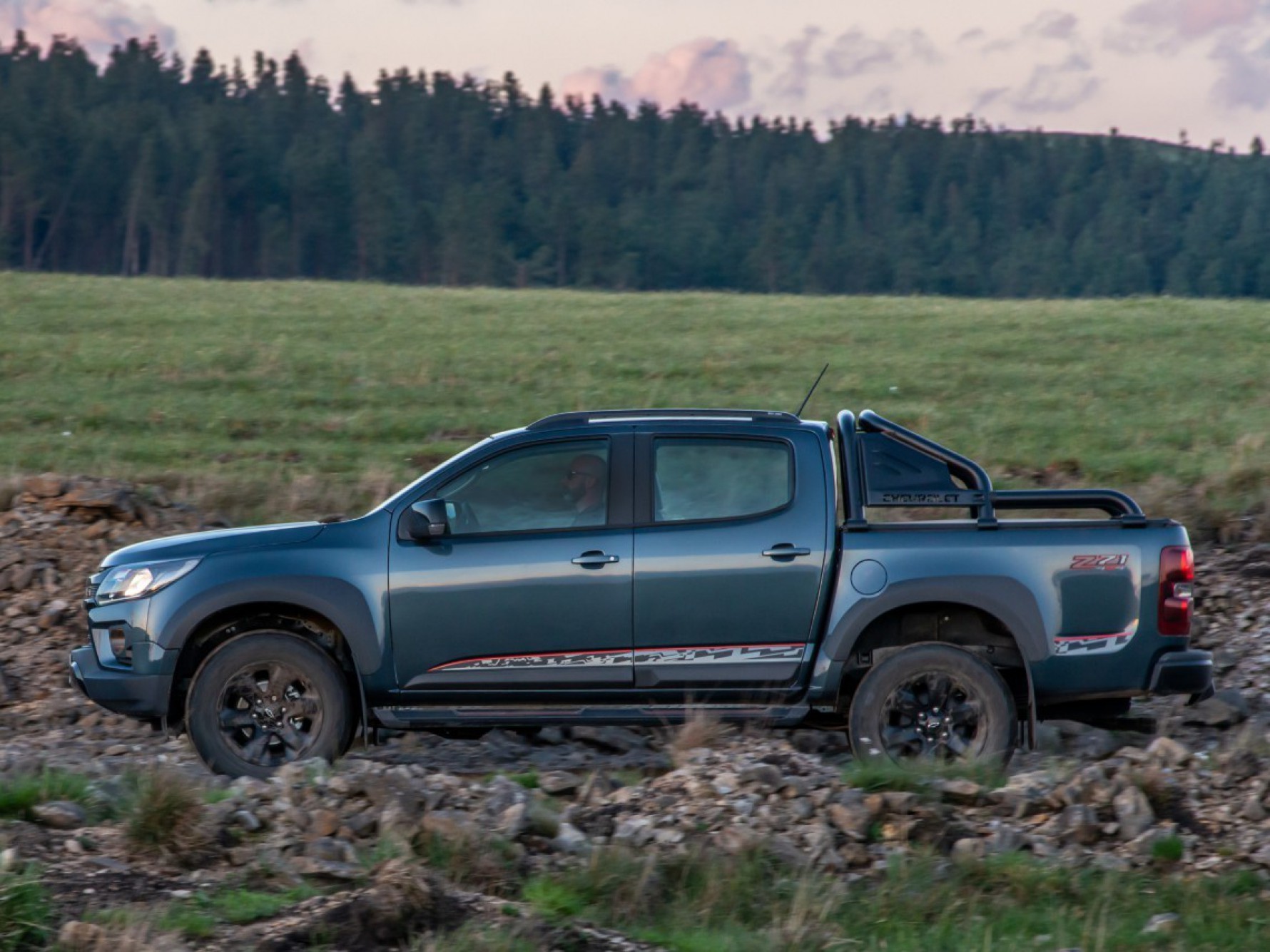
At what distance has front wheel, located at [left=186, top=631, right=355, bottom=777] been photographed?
7.29 metres

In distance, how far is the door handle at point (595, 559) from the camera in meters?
7.26

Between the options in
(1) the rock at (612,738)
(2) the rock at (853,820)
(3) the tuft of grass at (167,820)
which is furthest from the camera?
(1) the rock at (612,738)

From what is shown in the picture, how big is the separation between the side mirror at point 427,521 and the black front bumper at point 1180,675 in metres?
3.32

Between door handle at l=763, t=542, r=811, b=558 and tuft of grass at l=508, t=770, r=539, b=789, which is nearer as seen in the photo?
tuft of grass at l=508, t=770, r=539, b=789

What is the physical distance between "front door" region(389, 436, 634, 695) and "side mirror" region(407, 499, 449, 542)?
8 cm

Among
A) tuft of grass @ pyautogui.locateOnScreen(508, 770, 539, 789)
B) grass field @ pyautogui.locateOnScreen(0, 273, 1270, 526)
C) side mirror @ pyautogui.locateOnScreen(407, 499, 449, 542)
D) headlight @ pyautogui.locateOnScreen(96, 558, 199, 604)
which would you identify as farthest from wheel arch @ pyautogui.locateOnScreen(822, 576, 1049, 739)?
grass field @ pyautogui.locateOnScreen(0, 273, 1270, 526)

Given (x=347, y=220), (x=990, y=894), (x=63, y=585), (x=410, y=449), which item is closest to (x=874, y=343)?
(x=410, y=449)

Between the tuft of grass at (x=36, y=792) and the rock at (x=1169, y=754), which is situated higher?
the rock at (x=1169, y=754)

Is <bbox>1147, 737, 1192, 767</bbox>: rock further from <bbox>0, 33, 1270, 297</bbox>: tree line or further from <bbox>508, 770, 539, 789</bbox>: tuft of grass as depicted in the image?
<bbox>0, 33, 1270, 297</bbox>: tree line

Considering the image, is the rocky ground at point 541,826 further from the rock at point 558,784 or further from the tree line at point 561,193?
the tree line at point 561,193

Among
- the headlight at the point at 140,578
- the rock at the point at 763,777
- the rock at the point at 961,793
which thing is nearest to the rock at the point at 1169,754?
the rock at the point at 961,793

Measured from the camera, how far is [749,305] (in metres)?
34.2

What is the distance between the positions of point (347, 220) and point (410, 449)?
7034 cm

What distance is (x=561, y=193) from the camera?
91.9 metres
